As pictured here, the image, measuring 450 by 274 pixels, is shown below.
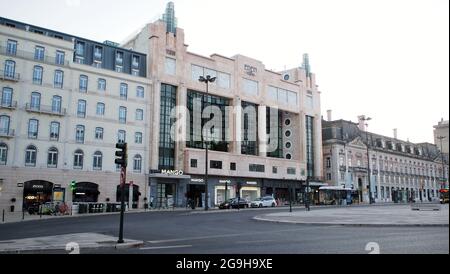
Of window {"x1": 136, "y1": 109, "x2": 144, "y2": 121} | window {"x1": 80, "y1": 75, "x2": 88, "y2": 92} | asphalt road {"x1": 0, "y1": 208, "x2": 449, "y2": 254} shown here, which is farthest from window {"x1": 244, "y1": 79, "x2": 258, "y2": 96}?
asphalt road {"x1": 0, "y1": 208, "x2": 449, "y2": 254}

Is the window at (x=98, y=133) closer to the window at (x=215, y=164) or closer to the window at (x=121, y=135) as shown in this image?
the window at (x=121, y=135)

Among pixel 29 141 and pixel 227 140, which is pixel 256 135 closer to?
pixel 227 140

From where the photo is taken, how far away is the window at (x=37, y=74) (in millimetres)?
45719

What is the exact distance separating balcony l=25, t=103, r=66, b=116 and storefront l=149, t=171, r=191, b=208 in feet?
46.6

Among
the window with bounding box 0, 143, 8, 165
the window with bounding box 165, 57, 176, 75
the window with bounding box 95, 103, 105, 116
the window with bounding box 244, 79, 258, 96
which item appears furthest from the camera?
the window with bounding box 244, 79, 258, 96

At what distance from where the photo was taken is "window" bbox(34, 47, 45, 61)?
45844 millimetres

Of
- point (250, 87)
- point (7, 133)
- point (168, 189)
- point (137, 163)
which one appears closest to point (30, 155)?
point (7, 133)

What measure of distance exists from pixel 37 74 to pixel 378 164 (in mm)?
76201

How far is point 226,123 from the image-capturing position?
6638 centimetres

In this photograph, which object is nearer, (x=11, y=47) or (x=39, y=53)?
(x=11, y=47)

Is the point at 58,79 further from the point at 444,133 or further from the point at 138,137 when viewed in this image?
the point at 444,133

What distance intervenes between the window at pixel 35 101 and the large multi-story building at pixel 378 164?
180 feet

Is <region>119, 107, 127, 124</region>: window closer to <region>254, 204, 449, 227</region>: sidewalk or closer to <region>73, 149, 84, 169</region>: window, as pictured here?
<region>73, 149, 84, 169</region>: window
